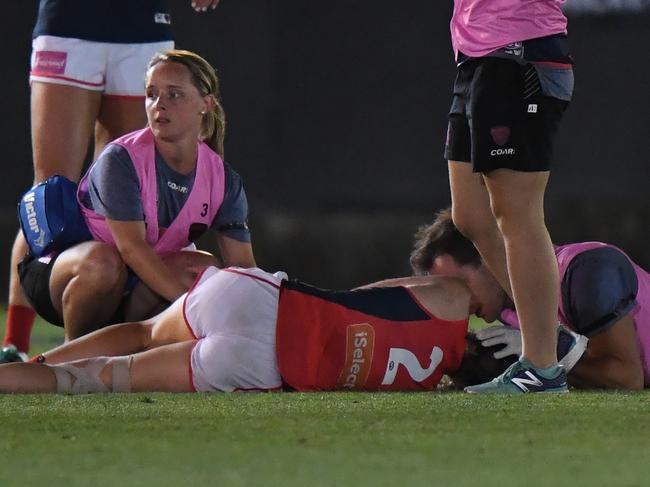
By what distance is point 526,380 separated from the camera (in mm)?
3727

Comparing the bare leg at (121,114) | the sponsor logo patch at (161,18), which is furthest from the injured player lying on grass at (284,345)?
the sponsor logo patch at (161,18)

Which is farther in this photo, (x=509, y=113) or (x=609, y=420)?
(x=509, y=113)

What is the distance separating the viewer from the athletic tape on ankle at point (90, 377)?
3.82 metres

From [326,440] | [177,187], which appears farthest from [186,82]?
[326,440]

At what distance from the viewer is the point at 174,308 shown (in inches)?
157

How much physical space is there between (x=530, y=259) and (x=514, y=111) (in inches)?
14.3

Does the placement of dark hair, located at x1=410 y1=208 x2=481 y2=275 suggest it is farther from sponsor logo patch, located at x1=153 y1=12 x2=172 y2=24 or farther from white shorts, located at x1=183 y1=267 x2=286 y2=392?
sponsor logo patch, located at x1=153 y1=12 x2=172 y2=24

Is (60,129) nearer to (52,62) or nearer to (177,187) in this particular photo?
(52,62)

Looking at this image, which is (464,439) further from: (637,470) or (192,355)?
(192,355)

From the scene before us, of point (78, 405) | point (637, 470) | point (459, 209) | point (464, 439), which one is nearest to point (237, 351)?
point (78, 405)

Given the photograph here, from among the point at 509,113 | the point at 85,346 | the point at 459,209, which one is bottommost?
the point at 85,346

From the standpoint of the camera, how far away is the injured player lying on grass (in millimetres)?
3766

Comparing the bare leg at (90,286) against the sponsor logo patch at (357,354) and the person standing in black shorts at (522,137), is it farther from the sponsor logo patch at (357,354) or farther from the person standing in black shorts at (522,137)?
the person standing in black shorts at (522,137)

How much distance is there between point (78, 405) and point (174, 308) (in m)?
0.57
